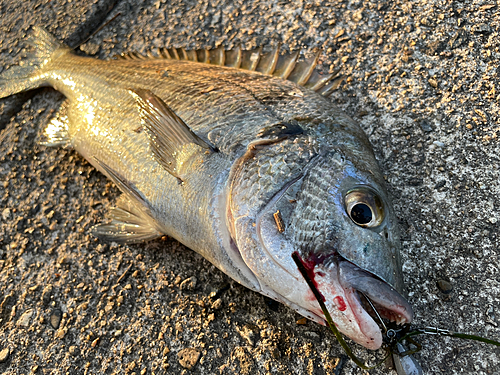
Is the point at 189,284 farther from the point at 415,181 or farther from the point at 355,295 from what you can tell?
the point at 415,181

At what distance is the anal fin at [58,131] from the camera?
9.01 feet

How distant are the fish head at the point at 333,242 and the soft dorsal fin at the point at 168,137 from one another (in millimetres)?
416

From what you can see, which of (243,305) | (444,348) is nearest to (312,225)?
(243,305)

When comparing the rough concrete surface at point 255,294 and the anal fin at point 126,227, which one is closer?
the rough concrete surface at point 255,294

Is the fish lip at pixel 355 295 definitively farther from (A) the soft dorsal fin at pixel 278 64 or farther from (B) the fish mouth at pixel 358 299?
(A) the soft dorsal fin at pixel 278 64

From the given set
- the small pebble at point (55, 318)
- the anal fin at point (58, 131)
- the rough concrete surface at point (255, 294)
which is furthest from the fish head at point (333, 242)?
the anal fin at point (58, 131)

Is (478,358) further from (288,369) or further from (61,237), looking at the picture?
(61,237)

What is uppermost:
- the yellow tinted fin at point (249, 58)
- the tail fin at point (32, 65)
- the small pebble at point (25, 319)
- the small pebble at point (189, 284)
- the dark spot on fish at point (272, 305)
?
the tail fin at point (32, 65)

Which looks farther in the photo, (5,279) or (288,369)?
(5,279)

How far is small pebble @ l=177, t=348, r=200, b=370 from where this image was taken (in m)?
1.96

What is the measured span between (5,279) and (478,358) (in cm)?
285

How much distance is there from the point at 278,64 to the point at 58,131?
1747 mm

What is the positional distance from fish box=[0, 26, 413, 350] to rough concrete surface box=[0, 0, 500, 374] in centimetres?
30

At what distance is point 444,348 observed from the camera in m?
1.81
